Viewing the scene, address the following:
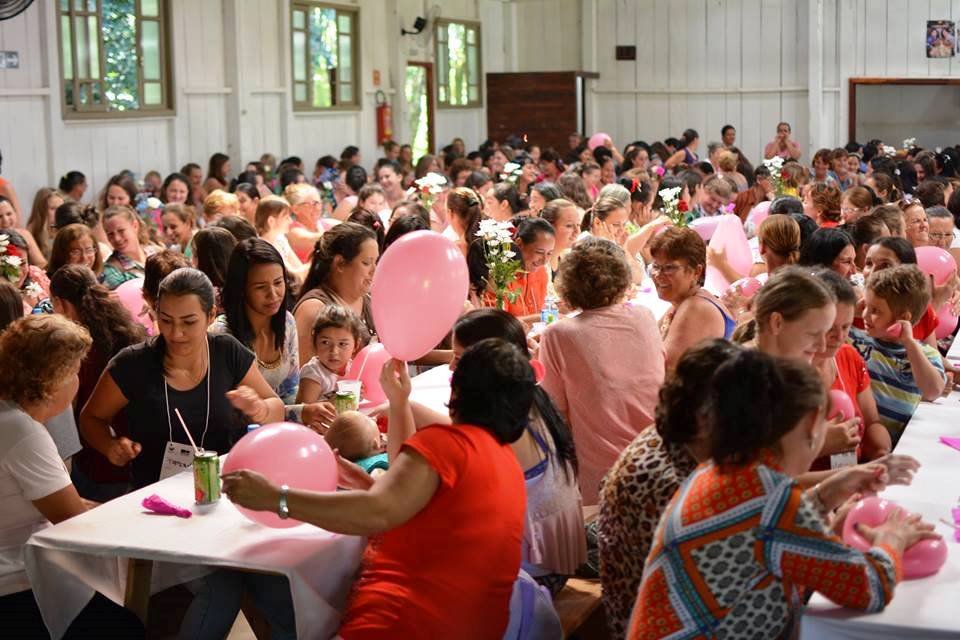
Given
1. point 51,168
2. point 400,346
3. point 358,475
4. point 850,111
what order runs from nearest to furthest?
point 358,475 → point 400,346 → point 51,168 → point 850,111

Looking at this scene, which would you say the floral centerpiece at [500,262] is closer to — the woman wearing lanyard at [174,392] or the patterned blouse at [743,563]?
the woman wearing lanyard at [174,392]

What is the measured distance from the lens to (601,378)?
4227 mm

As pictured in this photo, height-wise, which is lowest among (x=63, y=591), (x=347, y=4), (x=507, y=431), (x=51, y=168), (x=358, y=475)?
(x=63, y=591)

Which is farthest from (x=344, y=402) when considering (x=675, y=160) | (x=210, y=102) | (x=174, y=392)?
(x=675, y=160)

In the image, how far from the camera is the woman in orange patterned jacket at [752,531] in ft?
7.97

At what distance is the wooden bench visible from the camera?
3.70 m

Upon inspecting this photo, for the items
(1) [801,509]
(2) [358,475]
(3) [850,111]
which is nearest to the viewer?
(1) [801,509]

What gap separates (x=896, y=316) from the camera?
14.3 feet

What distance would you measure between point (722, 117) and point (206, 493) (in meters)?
16.6

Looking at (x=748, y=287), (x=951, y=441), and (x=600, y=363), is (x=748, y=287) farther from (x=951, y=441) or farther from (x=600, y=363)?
(x=951, y=441)

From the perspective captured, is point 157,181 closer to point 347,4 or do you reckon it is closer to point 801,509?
point 347,4

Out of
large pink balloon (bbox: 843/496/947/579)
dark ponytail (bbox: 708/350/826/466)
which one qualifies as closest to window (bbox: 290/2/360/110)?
large pink balloon (bbox: 843/496/947/579)

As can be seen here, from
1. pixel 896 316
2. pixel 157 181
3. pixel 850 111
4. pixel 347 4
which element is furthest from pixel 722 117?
pixel 896 316

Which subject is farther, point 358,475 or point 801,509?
point 358,475
